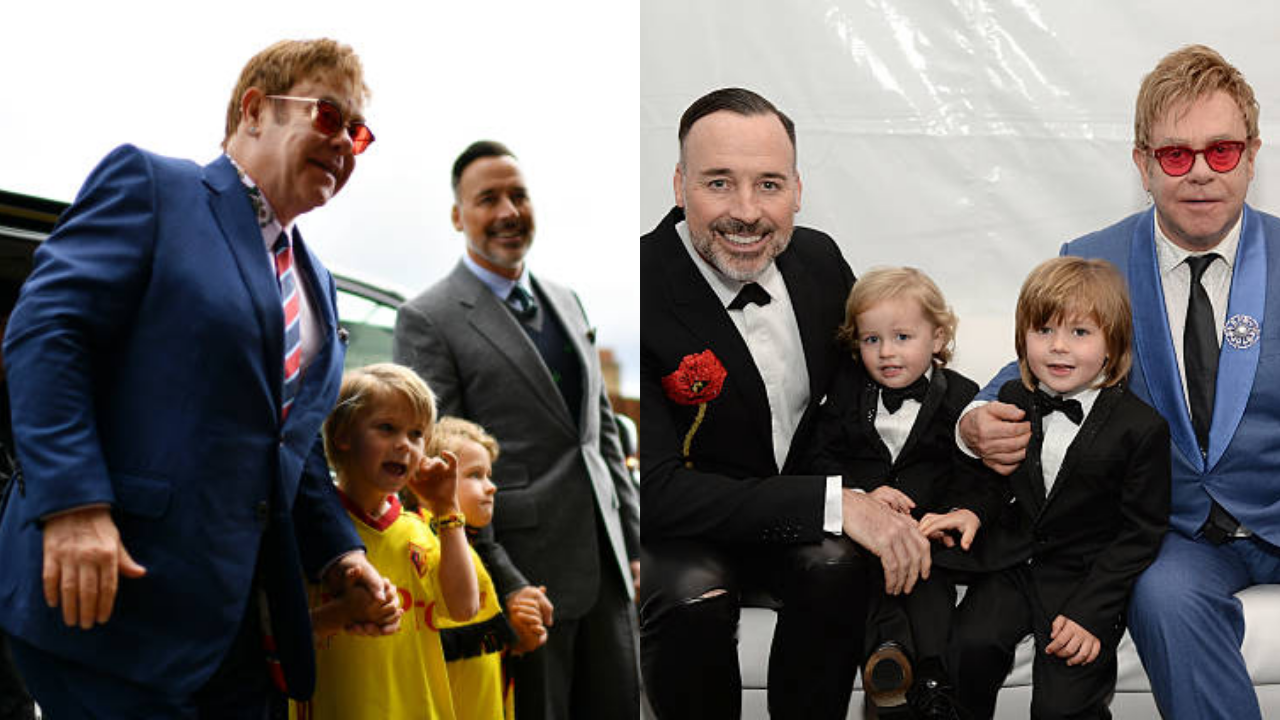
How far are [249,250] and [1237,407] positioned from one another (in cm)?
200

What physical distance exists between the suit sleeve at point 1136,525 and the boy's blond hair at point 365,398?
4.45 ft

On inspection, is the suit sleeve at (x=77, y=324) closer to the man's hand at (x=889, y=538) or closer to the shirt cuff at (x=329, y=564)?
the shirt cuff at (x=329, y=564)

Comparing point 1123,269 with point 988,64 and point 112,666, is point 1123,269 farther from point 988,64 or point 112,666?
point 112,666

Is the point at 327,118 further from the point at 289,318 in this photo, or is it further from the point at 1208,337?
the point at 1208,337

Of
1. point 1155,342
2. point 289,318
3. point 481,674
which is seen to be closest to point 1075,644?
point 1155,342

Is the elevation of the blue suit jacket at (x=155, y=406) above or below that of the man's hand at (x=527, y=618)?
above

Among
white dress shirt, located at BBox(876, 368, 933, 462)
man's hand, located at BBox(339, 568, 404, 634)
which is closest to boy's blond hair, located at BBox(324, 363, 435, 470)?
man's hand, located at BBox(339, 568, 404, 634)

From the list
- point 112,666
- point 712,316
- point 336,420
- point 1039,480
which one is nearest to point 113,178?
point 336,420

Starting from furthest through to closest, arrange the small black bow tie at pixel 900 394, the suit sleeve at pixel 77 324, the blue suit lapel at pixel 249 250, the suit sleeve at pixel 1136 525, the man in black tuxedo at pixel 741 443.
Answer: the small black bow tie at pixel 900 394 < the suit sleeve at pixel 1136 525 < the man in black tuxedo at pixel 741 443 < the blue suit lapel at pixel 249 250 < the suit sleeve at pixel 77 324

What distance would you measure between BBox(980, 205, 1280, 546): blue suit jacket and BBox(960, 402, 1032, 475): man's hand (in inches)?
11.4

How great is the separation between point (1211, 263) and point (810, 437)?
96 centimetres

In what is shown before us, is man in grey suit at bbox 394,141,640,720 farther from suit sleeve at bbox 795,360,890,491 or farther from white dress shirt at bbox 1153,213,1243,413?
white dress shirt at bbox 1153,213,1243,413

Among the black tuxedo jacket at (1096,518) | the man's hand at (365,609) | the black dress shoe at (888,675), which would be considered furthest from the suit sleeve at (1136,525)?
the man's hand at (365,609)

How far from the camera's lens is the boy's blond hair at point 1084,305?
244 cm
